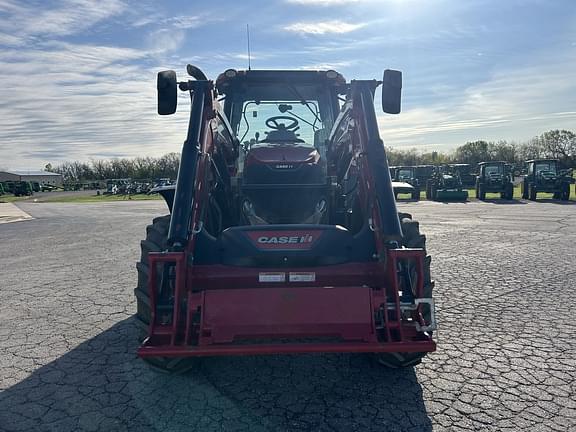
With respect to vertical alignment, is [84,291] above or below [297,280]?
below

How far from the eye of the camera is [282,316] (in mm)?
2795

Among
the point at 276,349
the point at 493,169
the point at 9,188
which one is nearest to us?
the point at 276,349

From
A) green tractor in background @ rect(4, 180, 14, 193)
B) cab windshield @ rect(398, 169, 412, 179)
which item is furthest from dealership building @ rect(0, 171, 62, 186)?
cab windshield @ rect(398, 169, 412, 179)

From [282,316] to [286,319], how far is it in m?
0.03

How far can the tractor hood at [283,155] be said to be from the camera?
4.27m

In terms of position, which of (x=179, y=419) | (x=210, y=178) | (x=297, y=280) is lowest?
(x=179, y=419)

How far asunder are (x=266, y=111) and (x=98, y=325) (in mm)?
2944

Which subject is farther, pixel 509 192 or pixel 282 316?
pixel 509 192

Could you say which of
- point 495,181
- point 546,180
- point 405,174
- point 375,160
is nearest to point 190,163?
point 375,160

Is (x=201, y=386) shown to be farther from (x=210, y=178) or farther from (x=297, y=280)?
(x=210, y=178)

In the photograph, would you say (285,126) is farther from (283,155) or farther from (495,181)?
(495,181)

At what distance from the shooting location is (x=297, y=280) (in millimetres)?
3117

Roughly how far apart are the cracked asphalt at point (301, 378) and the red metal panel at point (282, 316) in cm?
50

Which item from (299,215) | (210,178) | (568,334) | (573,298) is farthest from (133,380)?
(573,298)
